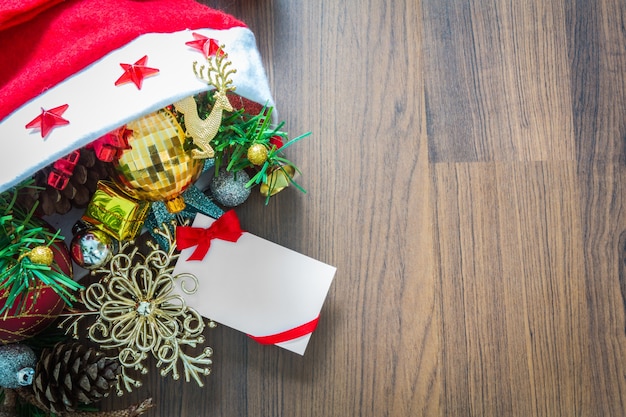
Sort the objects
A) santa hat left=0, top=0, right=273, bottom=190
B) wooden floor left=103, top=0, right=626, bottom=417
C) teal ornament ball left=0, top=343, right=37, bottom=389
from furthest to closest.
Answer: wooden floor left=103, top=0, right=626, bottom=417 < teal ornament ball left=0, top=343, right=37, bottom=389 < santa hat left=0, top=0, right=273, bottom=190

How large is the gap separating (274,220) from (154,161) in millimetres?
192

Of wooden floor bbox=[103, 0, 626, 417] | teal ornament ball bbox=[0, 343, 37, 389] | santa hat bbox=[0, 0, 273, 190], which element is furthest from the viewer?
wooden floor bbox=[103, 0, 626, 417]

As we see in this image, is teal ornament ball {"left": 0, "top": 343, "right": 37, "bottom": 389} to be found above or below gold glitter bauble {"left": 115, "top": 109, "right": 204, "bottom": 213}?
below

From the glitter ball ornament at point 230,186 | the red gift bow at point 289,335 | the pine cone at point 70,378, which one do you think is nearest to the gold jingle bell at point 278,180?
the glitter ball ornament at point 230,186

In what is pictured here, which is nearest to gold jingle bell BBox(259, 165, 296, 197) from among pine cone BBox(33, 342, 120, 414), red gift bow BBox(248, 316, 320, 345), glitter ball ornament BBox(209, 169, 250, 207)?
glitter ball ornament BBox(209, 169, 250, 207)

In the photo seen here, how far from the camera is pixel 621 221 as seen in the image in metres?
0.75

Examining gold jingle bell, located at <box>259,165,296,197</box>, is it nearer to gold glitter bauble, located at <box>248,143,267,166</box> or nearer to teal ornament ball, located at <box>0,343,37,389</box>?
gold glitter bauble, located at <box>248,143,267,166</box>

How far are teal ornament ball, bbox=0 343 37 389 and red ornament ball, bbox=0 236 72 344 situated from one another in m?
0.01

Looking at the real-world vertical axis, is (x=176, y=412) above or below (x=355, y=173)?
below

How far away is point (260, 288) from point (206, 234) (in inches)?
3.6

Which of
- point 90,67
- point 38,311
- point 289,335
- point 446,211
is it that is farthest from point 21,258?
point 446,211

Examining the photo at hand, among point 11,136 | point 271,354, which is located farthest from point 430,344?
point 11,136

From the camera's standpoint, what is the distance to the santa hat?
0.51 m

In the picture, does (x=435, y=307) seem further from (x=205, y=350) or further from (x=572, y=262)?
(x=205, y=350)
